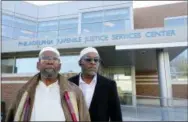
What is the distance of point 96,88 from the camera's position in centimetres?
257

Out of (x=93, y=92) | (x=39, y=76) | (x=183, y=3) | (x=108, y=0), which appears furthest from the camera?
(x=183, y=3)

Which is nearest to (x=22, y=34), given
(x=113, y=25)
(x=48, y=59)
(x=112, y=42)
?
(x=113, y=25)

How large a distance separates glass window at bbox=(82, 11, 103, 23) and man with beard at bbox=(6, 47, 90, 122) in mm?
18033

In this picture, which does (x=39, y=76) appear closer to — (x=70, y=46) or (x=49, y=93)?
(x=49, y=93)

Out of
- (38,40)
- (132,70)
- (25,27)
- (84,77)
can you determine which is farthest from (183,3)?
(84,77)

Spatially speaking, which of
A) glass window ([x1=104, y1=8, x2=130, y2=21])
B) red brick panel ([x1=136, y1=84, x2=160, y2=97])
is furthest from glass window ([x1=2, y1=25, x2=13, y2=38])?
red brick panel ([x1=136, y1=84, x2=160, y2=97])

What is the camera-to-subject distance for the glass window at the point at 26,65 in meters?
14.0

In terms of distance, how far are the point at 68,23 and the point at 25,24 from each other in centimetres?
389

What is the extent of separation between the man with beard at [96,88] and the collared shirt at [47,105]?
53 centimetres

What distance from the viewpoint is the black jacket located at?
2485 millimetres

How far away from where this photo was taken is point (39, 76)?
2.20 m

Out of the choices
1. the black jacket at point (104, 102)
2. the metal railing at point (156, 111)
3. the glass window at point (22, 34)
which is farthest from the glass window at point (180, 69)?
the black jacket at point (104, 102)

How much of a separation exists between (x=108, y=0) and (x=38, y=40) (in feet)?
32.4

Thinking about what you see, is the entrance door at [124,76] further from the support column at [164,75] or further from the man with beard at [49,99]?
the man with beard at [49,99]
